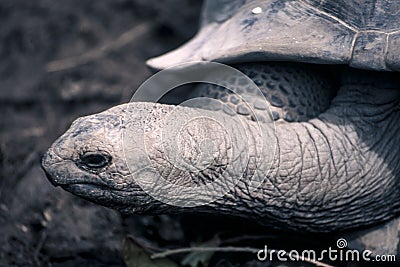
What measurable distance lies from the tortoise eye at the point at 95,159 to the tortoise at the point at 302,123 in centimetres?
7

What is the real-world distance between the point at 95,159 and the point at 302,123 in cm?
80

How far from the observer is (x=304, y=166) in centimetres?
238

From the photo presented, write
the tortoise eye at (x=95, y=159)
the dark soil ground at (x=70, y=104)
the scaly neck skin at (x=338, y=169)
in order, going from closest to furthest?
1. the tortoise eye at (x=95, y=159)
2. the scaly neck skin at (x=338, y=169)
3. the dark soil ground at (x=70, y=104)

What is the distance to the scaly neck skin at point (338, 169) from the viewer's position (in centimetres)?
238

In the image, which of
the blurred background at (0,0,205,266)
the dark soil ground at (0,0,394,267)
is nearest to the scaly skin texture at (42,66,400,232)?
the dark soil ground at (0,0,394,267)

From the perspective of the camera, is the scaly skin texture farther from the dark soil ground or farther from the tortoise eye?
the dark soil ground

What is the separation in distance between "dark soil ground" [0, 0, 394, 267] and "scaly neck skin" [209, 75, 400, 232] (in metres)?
0.30

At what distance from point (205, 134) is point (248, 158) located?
0.60 feet

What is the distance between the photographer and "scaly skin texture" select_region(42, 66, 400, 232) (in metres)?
2.14

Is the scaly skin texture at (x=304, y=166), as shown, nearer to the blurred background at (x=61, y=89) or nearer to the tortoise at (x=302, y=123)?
the tortoise at (x=302, y=123)

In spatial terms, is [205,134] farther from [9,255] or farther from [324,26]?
[9,255]

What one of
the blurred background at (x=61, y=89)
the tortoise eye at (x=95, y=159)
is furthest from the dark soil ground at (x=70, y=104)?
the tortoise eye at (x=95, y=159)

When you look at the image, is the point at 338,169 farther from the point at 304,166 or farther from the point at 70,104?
the point at 70,104

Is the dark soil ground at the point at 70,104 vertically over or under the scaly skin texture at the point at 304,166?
under
